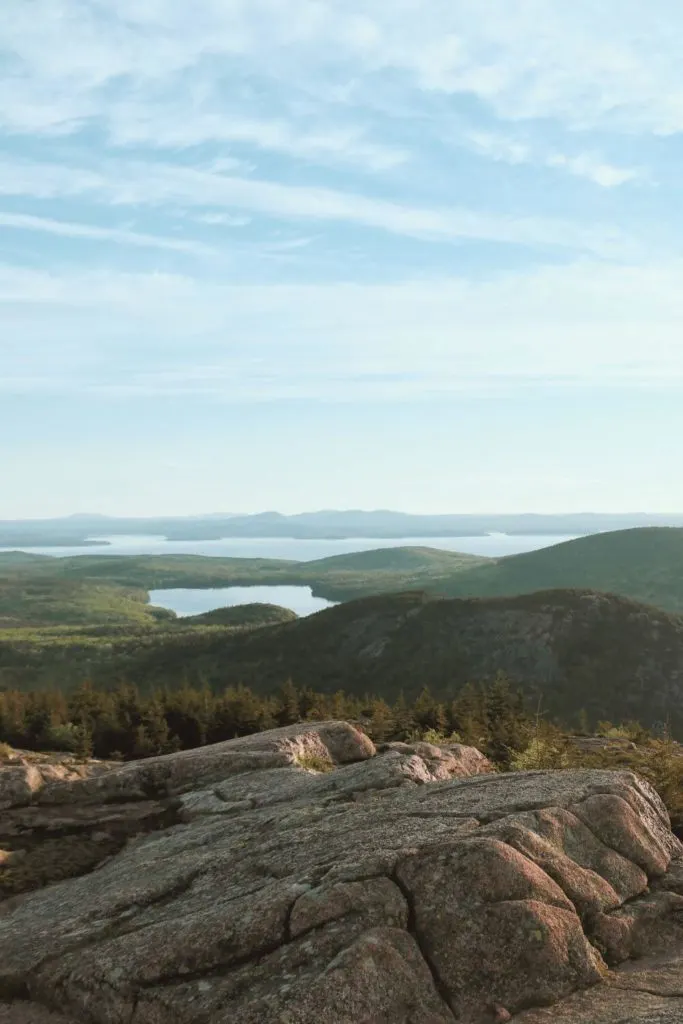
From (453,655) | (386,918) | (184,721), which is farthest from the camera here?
(453,655)

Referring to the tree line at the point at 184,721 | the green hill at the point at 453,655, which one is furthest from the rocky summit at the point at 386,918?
the green hill at the point at 453,655

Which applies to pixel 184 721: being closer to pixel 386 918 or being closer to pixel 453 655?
pixel 386 918

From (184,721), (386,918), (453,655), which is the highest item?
(386,918)

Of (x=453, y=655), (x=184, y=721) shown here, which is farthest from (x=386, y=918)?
(x=453, y=655)

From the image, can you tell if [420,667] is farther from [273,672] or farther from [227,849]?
[227,849]

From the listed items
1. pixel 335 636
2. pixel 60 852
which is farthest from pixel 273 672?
pixel 60 852

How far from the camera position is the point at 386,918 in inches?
338

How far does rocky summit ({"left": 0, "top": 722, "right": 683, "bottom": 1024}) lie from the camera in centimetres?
783

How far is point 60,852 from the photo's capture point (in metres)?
15.4

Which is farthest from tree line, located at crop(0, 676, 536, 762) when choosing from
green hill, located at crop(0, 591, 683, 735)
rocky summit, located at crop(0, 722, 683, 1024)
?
green hill, located at crop(0, 591, 683, 735)

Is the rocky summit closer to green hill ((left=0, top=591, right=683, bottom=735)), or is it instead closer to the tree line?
the tree line

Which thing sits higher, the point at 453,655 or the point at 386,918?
the point at 386,918

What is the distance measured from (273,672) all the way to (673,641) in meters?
48.2

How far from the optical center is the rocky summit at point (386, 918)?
7828 mm
